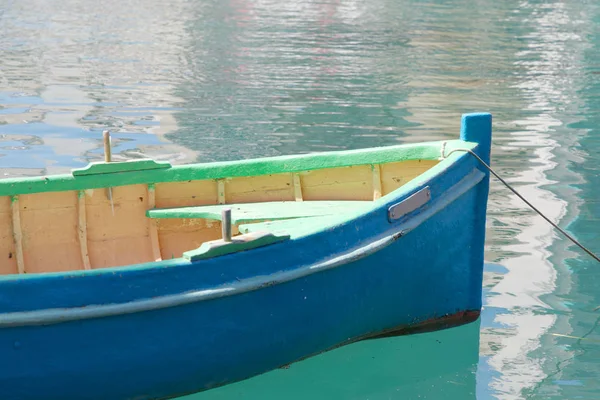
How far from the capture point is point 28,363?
4605 millimetres

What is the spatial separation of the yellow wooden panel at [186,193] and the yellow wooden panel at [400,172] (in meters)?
1.18

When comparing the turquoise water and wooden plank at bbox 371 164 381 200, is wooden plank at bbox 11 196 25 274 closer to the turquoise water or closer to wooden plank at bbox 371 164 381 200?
the turquoise water

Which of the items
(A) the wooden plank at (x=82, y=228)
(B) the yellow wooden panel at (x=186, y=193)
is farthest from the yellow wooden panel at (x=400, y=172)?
(A) the wooden plank at (x=82, y=228)

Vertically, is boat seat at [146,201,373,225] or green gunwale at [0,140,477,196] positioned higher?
green gunwale at [0,140,477,196]

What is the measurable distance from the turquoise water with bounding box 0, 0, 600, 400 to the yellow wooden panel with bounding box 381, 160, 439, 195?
109 cm

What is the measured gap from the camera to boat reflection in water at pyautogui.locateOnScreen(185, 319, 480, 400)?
18.2 ft

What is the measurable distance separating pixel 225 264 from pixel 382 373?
1.49 metres

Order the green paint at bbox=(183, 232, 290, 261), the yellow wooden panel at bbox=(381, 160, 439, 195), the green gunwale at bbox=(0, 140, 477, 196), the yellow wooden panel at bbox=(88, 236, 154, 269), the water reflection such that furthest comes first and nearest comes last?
1. the water reflection
2. the yellow wooden panel at bbox=(381, 160, 439, 195)
3. the yellow wooden panel at bbox=(88, 236, 154, 269)
4. the green gunwale at bbox=(0, 140, 477, 196)
5. the green paint at bbox=(183, 232, 290, 261)

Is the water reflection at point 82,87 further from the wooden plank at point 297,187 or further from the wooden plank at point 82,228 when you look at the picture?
the wooden plank at point 297,187

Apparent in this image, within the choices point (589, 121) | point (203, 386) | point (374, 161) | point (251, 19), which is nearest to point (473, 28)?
point (251, 19)

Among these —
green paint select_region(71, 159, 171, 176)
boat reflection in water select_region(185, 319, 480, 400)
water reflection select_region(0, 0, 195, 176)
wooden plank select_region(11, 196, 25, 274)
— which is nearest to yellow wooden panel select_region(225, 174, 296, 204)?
green paint select_region(71, 159, 171, 176)

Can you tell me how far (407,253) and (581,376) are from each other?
130cm

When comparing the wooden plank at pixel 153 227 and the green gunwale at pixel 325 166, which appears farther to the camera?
the wooden plank at pixel 153 227

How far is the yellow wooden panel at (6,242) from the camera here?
19.7ft
